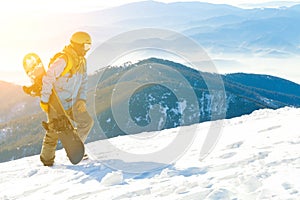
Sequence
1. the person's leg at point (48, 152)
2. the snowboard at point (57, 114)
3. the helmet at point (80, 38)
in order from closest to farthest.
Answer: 1. the snowboard at point (57, 114)
2. the helmet at point (80, 38)
3. the person's leg at point (48, 152)

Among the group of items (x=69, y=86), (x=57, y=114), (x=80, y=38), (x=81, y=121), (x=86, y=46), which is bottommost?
(x=81, y=121)

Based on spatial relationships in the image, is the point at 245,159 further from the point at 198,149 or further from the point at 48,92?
the point at 48,92

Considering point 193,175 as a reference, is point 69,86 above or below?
above

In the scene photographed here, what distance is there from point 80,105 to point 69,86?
66cm

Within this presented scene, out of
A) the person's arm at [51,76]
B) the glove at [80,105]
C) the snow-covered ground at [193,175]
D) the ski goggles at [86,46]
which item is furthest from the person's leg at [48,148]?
the ski goggles at [86,46]

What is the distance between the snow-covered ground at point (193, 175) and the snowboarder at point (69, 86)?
0.79m

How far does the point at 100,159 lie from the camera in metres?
10.2

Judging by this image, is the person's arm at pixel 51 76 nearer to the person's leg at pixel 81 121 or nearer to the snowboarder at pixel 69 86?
the snowboarder at pixel 69 86

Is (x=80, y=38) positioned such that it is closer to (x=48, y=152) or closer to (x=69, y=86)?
(x=69, y=86)

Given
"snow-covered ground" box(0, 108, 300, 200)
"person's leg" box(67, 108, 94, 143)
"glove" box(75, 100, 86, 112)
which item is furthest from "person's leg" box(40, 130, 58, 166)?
"glove" box(75, 100, 86, 112)

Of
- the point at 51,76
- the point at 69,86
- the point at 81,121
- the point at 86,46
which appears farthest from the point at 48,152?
the point at 86,46

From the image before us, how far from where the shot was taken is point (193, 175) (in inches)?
295

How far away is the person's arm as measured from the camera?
906 cm

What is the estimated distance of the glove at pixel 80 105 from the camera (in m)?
10.2
